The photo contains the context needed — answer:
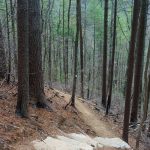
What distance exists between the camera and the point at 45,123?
1076cm

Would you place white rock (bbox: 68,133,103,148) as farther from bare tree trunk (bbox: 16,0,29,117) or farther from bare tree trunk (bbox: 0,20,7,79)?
bare tree trunk (bbox: 0,20,7,79)

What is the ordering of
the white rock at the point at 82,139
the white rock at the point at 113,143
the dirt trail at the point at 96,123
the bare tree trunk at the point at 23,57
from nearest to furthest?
the bare tree trunk at the point at 23,57, the white rock at the point at 82,139, the white rock at the point at 113,143, the dirt trail at the point at 96,123

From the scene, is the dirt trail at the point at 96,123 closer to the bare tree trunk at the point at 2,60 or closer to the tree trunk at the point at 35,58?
the tree trunk at the point at 35,58

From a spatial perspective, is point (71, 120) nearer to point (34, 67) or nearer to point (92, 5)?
point (34, 67)

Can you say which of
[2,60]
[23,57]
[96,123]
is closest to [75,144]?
[23,57]

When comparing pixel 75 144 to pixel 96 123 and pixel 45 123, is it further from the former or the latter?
pixel 96 123

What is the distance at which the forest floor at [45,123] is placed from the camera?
27.9 ft

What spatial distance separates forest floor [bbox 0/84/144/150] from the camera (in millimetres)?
8489

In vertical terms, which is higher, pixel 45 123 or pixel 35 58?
pixel 35 58

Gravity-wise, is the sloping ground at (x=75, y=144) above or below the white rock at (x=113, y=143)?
above

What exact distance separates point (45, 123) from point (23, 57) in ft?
7.99

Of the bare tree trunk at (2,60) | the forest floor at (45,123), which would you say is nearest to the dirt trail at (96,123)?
the forest floor at (45,123)

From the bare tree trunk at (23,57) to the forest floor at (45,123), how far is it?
0.38 meters

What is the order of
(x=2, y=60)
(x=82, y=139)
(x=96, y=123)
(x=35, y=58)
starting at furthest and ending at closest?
(x=96, y=123) < (x=2, y=60) < (x=35, y=58) < (x=82, y=139)
